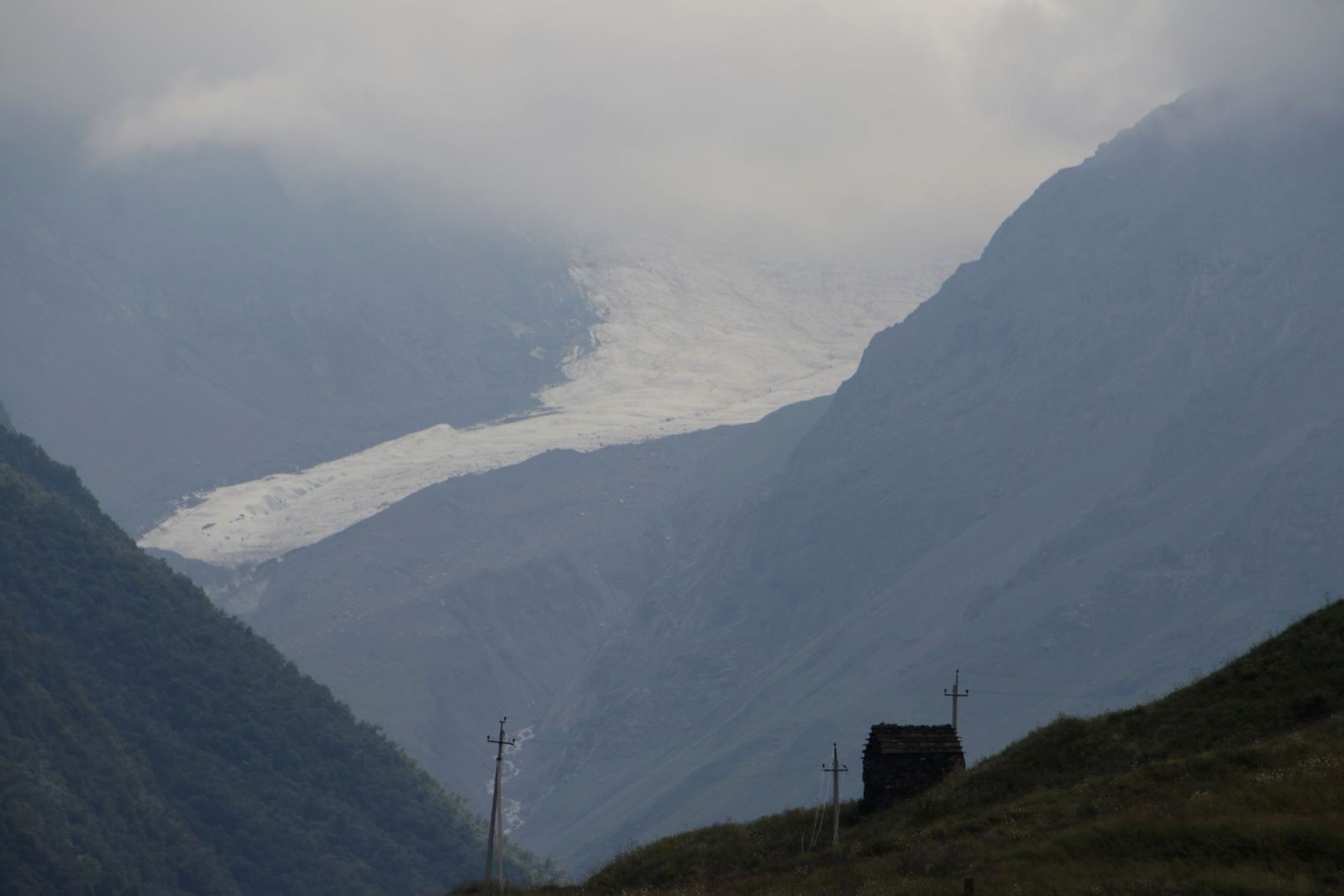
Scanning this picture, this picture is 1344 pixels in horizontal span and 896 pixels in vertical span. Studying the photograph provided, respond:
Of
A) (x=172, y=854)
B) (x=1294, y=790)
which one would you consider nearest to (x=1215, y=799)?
(x=1294, y=790)

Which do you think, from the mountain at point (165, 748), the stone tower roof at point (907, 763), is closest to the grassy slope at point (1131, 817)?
the stone tower roof at point (907, 763)

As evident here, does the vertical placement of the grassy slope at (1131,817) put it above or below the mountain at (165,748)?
below

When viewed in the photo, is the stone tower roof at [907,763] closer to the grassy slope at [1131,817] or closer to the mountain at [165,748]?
the grassy slope at [1131,817]

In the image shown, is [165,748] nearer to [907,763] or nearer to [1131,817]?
[907,763]

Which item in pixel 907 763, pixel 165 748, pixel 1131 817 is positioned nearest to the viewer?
pixel 1131 817

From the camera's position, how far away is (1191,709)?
121 ft

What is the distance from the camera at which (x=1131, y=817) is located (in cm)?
3130

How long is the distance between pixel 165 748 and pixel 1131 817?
131689 millimetres

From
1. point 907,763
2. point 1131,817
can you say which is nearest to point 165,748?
point 907,763

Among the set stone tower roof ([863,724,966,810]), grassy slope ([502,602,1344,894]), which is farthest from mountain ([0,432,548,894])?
grassy slope ([502,602,1344,894])

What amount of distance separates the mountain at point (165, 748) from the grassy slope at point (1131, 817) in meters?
90.8

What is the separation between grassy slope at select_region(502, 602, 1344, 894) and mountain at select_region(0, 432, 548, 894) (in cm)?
9085

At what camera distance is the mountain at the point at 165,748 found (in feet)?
422

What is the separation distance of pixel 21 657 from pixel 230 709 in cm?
2478
